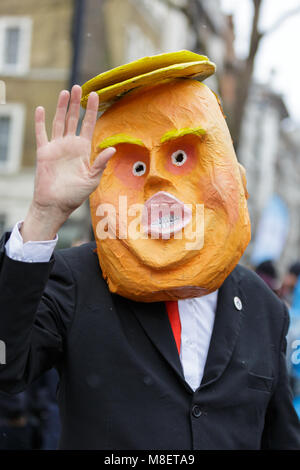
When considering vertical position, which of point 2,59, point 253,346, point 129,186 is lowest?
point 253,346

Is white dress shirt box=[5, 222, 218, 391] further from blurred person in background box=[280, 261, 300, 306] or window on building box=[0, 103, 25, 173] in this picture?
window on building box=[0, 103, 25, 173]

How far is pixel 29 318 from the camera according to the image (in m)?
1.82

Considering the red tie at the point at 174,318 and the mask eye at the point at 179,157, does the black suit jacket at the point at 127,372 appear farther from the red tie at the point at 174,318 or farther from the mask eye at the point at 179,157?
the mask eye at the point at 179,157

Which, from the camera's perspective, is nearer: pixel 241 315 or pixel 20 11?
pixel 241 315

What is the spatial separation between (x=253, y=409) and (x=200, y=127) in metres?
1.08

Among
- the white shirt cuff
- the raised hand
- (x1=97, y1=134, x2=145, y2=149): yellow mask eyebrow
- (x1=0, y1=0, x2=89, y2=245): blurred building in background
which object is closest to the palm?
the raised hand

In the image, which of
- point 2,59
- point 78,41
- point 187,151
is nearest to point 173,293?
point 187,151

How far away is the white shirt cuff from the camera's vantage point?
180 centimetres

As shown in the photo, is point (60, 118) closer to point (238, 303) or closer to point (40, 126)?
point (40, 126)

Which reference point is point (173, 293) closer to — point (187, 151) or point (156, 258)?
point (156, 258)

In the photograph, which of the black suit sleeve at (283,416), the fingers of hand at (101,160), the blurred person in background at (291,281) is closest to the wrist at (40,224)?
the fingers of hand at (101,160)

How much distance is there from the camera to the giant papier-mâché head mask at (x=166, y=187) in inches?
82.2

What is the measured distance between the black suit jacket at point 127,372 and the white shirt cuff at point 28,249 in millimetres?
43
